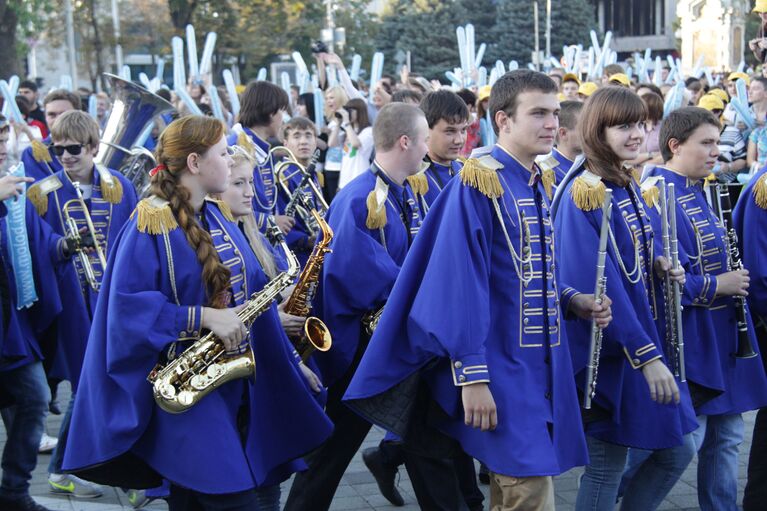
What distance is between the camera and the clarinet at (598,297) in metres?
4.43

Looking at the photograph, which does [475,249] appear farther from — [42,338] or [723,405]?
[42,338]

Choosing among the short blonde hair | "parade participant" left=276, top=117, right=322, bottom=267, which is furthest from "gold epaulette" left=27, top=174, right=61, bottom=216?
"parade participant" left=276, top=117, right=322, bottom=267

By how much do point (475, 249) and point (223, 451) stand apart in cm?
118

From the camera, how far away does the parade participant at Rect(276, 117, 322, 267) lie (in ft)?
24.1

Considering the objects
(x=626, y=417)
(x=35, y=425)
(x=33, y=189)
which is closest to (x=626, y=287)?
(x=626, y=417)

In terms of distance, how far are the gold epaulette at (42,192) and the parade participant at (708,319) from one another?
343cm

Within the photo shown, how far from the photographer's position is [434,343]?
4.09 metres

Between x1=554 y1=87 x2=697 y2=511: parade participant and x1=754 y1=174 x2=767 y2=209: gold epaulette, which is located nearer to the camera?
x1=554 y1=87 x2=697 y2=511: parade participant

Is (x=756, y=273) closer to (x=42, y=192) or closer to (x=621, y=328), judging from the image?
(x=621, y=328)

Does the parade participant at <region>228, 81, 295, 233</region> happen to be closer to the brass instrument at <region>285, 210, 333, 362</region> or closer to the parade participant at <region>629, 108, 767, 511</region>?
the brass instrument at <region>285, 210, 333, 362</region>

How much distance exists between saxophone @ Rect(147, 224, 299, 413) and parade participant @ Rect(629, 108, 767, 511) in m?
1.93

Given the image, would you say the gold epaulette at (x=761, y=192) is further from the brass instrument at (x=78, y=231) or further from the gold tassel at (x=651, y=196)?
the brass instrument at (x=78, y=231)

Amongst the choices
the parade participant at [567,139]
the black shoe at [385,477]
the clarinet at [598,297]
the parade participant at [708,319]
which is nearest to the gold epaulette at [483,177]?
the clarinet at [598,297]

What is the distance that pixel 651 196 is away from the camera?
205 inches
